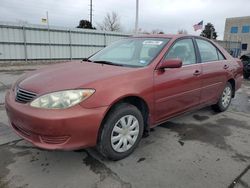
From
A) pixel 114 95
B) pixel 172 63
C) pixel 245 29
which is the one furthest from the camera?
pixel 245 29

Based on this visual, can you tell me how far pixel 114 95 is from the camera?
2.53m

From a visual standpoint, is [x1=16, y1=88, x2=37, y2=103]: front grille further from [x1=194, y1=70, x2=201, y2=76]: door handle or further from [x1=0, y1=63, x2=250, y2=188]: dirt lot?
[x1=194, y1=70, x2=201, y2=76]: door handle

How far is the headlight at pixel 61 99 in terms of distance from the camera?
2311mm

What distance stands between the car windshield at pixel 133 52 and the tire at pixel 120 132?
71cm

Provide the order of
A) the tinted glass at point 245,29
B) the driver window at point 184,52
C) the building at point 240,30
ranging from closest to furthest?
the driver window at point 184,52
the building at point 240,30
the tinted glass at point 245,29

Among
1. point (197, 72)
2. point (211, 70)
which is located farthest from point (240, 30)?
point (197, 72)

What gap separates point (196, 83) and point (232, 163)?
137 cm

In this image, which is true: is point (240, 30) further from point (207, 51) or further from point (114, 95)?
point (114, 95)

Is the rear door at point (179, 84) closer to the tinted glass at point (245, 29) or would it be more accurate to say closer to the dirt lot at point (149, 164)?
Result: the dirt lot at point (149, 164)

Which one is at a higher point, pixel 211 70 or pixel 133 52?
pixel 133 52

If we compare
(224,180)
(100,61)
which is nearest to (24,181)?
(100,61)

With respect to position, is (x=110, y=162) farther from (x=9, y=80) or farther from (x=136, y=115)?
(x=9, y=80)

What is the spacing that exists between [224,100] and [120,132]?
3.03 meters

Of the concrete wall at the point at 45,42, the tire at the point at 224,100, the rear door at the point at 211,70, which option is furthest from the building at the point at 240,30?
the rear door at the point at 211,70
